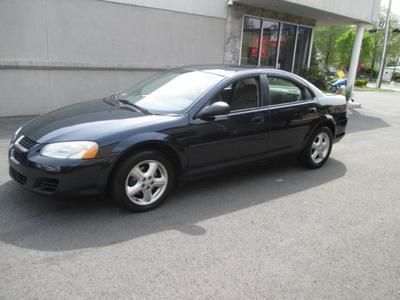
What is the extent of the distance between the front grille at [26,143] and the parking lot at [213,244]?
65 cm

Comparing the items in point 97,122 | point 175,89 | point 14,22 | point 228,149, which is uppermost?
point 14,22

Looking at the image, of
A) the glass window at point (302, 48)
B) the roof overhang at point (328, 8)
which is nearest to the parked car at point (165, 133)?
the roof overhang at point (328, 8)

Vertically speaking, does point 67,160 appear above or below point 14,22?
below

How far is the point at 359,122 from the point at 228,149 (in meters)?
7.56

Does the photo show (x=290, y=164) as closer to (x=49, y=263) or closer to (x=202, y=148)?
(x=202, y=148)

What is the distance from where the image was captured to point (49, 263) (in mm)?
2781

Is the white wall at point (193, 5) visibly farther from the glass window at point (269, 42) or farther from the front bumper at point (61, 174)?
the front bumper at point (61, 174)

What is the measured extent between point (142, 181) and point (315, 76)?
1366 centimetres

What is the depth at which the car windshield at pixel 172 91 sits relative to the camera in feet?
13.4

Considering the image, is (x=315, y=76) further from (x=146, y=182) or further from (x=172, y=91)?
(x=146, y=182)

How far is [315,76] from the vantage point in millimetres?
15609

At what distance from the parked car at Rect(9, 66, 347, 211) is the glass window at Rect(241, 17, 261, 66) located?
7.01 m

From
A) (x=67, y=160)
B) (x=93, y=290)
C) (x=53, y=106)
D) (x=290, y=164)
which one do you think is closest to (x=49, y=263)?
(x=93, y=290)

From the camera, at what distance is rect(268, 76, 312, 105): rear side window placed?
4.75 meters
